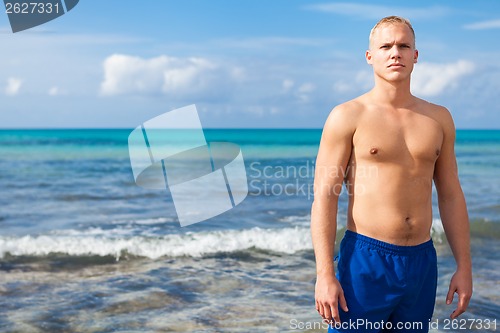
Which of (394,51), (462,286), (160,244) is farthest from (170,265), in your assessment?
(394,51)

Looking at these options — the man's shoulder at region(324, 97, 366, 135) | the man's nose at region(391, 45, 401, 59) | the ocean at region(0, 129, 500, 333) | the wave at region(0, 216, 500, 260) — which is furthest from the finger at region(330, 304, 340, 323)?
the wave at region(0, 216, 500, 260)

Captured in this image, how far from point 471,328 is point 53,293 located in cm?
411

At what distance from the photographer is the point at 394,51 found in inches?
98.1

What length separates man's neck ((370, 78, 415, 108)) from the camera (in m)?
2.58

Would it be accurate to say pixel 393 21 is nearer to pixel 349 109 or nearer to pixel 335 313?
pixel 349 109

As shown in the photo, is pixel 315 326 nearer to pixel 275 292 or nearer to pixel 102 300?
pixel 275 292

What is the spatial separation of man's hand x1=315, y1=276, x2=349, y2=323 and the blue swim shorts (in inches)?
1.7

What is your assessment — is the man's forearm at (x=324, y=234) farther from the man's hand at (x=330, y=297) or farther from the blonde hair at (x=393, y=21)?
the blonde hair at (x=393, y=21)

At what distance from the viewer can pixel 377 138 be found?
8.29 feet

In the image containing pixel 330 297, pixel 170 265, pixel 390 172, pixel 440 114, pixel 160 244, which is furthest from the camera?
pixel 160 244

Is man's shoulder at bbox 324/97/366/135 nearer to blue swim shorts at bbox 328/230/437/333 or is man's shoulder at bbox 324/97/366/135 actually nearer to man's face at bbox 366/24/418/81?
man's face at bbox 366/24/418/81

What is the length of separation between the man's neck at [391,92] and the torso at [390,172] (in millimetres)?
40

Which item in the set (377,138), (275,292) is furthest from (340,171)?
(275,292)

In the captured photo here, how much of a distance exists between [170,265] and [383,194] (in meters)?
5.46
